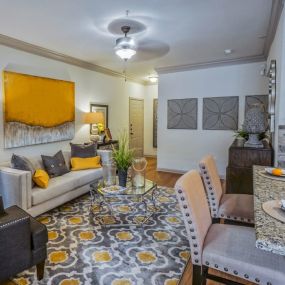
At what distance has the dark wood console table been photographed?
2846mm

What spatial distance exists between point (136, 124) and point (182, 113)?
2.13 m

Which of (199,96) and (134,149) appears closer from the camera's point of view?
(134,149)

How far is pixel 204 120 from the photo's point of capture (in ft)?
17.5

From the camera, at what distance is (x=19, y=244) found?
1801 mm

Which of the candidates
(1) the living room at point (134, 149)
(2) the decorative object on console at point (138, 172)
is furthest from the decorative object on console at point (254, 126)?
(2) the decorative object on console at point (138, 172)

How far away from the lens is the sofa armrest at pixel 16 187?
2.83 meters

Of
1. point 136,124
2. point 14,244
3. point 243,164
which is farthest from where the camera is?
point 136,124

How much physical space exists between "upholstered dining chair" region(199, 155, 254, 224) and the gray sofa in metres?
2.12

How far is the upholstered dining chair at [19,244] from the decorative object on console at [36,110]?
2176 mm

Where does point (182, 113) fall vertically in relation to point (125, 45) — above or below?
below

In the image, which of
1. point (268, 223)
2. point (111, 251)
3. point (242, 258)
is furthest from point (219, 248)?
point (111, 251)

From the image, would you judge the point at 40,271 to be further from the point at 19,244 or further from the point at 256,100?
the point at 256,100

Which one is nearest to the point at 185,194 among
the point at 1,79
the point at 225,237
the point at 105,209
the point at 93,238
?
the point at 225,237

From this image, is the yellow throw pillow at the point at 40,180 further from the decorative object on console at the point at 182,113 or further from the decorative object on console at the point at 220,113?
the decorative object on console at the point at 220,113
